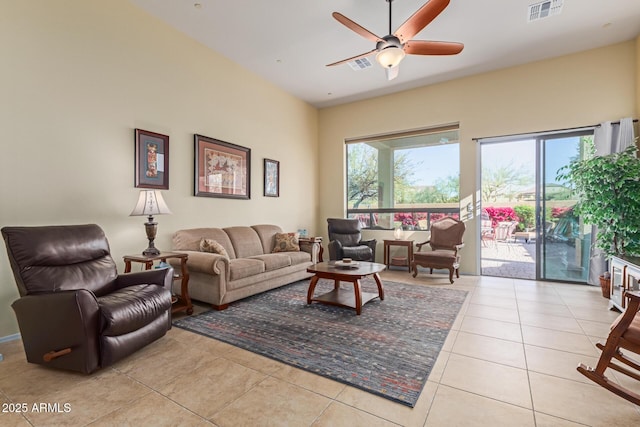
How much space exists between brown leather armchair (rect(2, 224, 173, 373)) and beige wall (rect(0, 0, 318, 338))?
0.60 m

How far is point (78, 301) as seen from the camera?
1.95 meters

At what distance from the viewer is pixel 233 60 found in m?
4.67

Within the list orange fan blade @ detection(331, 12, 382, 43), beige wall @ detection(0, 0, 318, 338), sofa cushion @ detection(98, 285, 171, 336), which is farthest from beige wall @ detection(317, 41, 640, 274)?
sofa cushion @ detection(98, 285, 171, 336)

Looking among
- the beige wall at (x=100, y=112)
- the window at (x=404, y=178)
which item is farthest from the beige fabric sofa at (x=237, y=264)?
the window at (x=404, y=178)

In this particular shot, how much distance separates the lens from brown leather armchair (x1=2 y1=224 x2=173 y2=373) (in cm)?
198

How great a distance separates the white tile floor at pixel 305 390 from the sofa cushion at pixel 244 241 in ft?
5.78

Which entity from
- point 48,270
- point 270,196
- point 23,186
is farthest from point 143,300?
point 270,196

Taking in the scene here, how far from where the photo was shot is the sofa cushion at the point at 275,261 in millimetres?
3953

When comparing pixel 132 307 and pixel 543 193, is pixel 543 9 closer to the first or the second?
pixel 543 193

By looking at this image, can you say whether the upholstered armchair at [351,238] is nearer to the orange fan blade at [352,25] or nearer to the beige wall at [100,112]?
the beige wall at [100,112]

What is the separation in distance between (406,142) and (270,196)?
9.77ft

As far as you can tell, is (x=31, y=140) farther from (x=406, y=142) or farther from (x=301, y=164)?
(x=406, y=142)

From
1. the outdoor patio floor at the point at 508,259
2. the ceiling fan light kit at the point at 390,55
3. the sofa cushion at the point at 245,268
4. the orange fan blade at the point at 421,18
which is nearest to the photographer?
the orange fan blade at the point at 421,18

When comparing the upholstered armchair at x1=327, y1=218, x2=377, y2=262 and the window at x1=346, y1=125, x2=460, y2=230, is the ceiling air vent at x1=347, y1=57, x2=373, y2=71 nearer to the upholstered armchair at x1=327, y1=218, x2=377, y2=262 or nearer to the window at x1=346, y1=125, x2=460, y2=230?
the window at x1=346, y1=125, x2=460, y2=230
